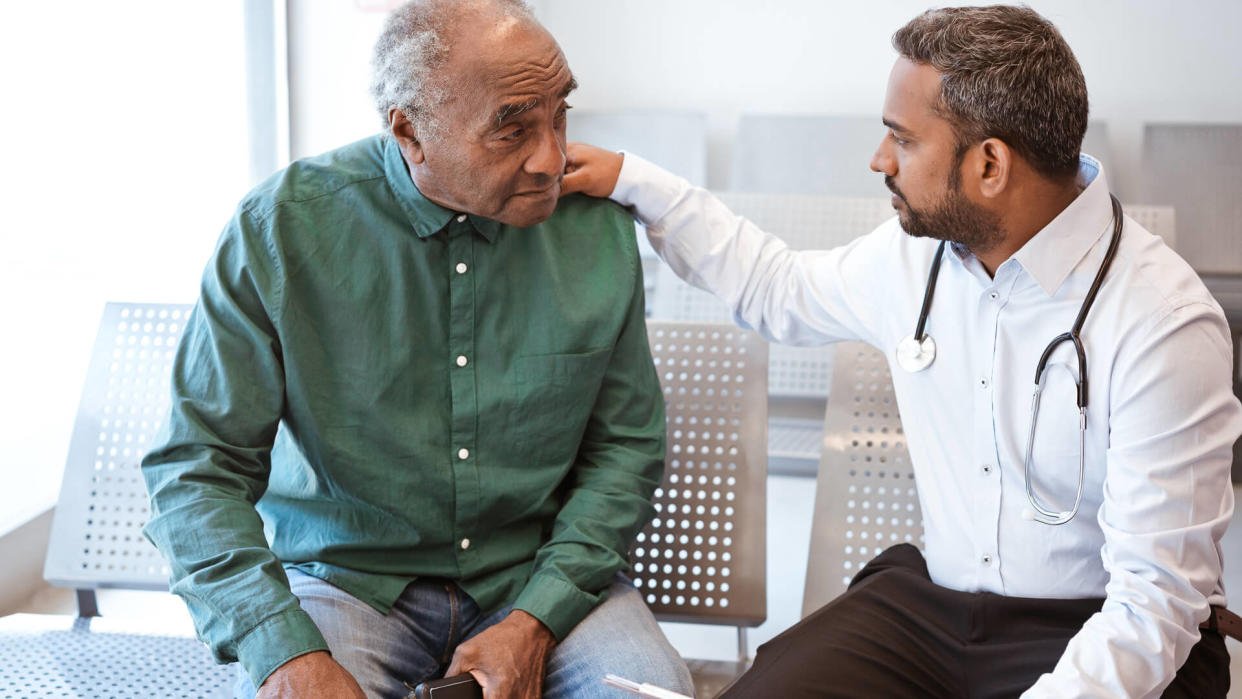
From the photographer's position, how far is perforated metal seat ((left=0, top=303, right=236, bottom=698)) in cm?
205

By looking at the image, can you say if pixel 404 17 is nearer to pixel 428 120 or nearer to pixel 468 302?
pixel 428 120

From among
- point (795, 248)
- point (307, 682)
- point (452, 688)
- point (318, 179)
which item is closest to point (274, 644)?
point (307, 682)

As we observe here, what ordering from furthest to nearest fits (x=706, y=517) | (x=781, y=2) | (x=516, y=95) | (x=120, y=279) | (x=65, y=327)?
(x=781, y=2)
(x=120, y=279)
(x=65, y=327)
(x=706, y=517)
(x=516, y=95)

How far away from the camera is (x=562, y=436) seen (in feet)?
6.07

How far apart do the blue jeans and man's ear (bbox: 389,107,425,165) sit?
26.4 inches

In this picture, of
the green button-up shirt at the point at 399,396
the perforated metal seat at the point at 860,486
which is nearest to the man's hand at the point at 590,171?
the green button-up shirt at the point at 399,396

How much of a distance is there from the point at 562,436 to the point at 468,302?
264mm

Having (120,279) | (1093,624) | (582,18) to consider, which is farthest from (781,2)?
(1093,624)

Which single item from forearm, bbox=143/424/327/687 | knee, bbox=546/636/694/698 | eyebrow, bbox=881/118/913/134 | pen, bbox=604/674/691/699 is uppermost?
eyebrow, bbox=881/118/913/134

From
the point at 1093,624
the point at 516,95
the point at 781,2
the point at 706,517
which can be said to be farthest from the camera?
the point at 781,2

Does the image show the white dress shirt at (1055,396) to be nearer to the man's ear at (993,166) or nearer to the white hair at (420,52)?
the man's ear at (993,166)

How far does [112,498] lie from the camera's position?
2.22 m

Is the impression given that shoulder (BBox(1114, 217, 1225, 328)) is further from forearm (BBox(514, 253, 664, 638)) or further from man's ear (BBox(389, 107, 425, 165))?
man's ear (BBox(389, 107, 425, 165))

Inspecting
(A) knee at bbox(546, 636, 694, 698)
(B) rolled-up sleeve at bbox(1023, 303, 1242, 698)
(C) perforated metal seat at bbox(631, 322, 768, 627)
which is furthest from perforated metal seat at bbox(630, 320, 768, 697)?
(B) rolled-up sleeve at bbox(1023, 303, 1242, 698)
